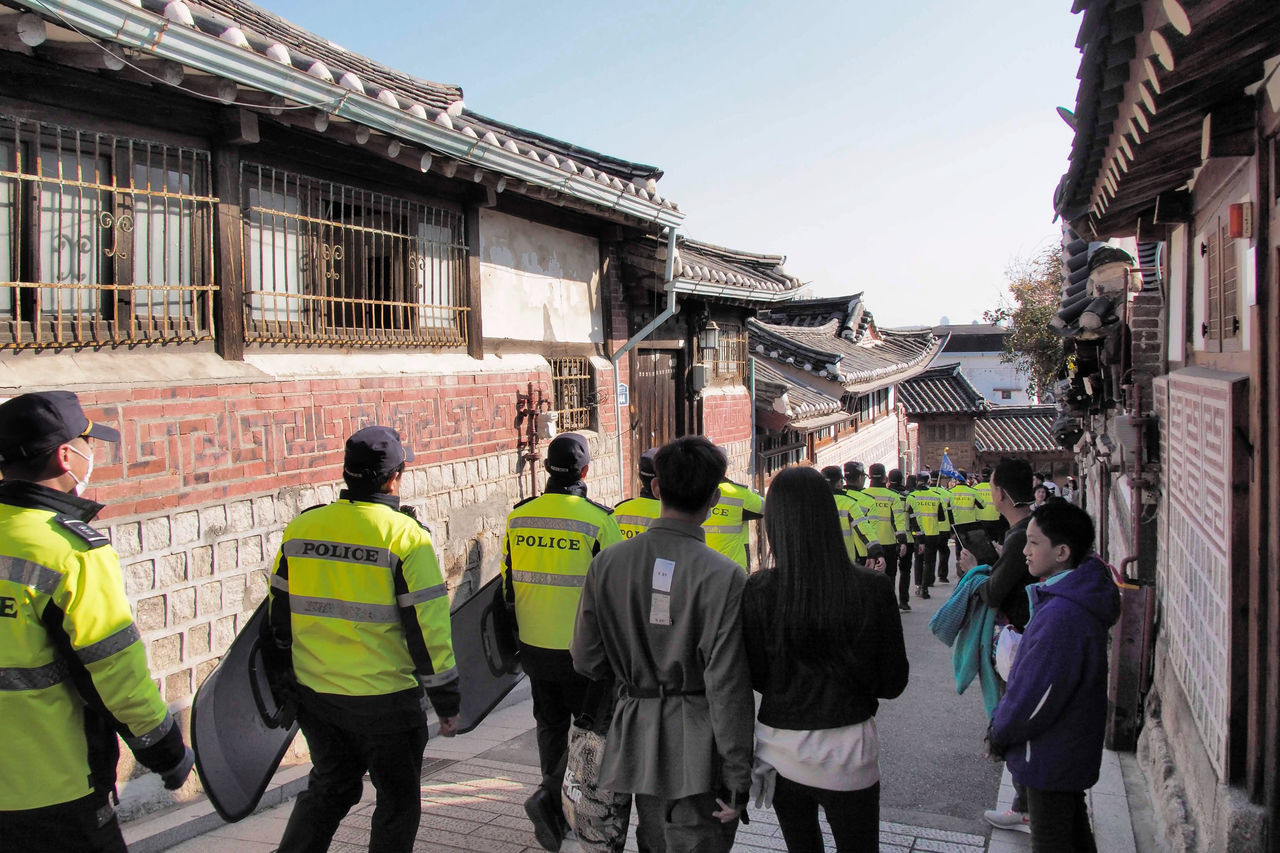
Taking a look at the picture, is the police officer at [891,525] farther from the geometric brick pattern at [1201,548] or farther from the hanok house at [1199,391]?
the geometric brick pattern at [1201,548]

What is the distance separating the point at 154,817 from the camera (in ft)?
15.8

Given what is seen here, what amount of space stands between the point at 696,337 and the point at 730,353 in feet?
5.65

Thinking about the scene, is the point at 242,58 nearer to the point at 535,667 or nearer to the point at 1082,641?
the point at 535,667

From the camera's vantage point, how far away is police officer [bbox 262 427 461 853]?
12.8 ft

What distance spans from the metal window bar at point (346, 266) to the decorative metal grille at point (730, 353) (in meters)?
6.09

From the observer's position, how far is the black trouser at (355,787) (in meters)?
3.91

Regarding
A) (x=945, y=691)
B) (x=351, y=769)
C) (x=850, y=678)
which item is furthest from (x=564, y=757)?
(x=945, y=691)

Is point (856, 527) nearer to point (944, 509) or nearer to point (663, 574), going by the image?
point (944, 509)

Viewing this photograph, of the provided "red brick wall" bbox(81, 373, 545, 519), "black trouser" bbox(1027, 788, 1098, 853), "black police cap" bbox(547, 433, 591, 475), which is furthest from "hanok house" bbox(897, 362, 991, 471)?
"black trouser" bbox(1027, 788, 1098, 853)

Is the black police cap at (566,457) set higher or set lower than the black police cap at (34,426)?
lower

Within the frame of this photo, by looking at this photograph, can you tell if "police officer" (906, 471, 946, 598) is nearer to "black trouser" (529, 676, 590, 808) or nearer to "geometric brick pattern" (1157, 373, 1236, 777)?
"geometric brick pattern" (1157, 373, 1236, 777)

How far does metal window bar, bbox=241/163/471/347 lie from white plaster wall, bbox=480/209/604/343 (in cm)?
48

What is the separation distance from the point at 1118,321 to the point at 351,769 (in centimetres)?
684

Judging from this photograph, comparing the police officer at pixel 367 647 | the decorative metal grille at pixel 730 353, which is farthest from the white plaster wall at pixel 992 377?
the police officer at pixel 367 647
